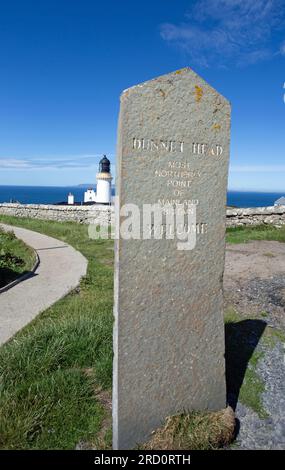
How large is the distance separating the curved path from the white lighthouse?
22672 mm

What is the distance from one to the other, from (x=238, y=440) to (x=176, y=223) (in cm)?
Answer: 211

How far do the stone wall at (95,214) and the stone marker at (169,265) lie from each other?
502 inches

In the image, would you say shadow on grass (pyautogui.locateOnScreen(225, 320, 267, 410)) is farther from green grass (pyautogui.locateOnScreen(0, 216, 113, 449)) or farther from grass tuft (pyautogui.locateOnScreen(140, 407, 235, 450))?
green grass (pyautogui.locateOnScreen(0, 216, 113, 449))

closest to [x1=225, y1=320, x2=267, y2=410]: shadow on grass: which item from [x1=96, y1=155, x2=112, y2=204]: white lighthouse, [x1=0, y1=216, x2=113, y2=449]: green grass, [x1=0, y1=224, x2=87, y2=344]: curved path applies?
[x1=0, y1=216, x2=113, y2=449]: green grass

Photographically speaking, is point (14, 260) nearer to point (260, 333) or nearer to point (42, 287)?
point (42, 287)

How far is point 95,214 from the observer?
2006 centimetres

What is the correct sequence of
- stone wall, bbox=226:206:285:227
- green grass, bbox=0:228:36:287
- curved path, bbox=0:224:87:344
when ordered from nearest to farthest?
1. curved path, bbox=0:224:87:344
2. green grass, bbox=0:228:36:287
3. stone wall, bbox=226:206:285:227

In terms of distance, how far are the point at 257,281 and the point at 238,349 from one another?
3513 mm

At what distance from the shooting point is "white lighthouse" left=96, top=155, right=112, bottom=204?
35.6m

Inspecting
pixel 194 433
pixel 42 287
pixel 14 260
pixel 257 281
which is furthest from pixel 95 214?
pixel 194 433

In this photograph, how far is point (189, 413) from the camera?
11.2ft

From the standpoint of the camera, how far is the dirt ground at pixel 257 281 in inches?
255

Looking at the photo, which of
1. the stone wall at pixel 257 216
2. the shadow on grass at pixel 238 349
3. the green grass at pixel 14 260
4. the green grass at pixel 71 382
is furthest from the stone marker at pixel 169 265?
the stone wall at pixel 257 216

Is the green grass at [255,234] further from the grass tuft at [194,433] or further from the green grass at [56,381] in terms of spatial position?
the grass tuft at [194,433]
